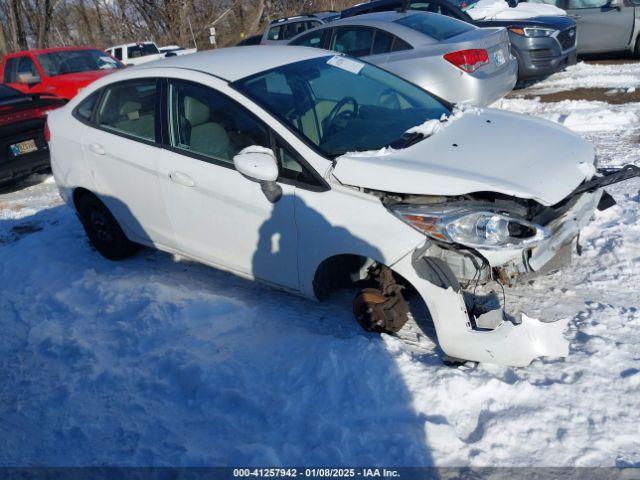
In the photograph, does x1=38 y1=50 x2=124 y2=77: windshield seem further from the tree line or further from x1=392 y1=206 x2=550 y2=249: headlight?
the tree line

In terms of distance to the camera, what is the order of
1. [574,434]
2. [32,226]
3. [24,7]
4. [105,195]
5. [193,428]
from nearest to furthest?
[574,434] → [193,428] → [105,195] → [32,226] → [24,7]

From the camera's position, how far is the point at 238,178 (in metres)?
3.85

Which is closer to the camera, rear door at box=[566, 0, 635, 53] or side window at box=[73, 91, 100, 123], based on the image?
side window at box=[73, 91, 100, 123]

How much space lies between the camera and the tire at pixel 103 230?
5.06m

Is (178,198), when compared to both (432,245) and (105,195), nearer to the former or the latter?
(105,195)

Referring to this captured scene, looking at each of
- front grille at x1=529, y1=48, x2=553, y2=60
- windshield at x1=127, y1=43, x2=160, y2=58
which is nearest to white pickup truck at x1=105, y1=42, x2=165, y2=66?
windshield at x1=127, y1=43, x2=160, y2=58

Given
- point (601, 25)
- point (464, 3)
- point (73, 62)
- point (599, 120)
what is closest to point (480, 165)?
point (599, 120)

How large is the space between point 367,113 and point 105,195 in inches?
88.5

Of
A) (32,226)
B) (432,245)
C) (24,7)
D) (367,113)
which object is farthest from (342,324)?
(24,7)

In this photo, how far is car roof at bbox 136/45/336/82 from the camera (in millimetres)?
4184

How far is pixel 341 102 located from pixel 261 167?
99 cm

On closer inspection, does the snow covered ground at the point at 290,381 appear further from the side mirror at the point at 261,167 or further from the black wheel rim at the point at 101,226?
the side mirror at the point at 261,167

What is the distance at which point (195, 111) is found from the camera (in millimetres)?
4180

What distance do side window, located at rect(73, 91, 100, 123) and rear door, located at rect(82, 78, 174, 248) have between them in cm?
9
